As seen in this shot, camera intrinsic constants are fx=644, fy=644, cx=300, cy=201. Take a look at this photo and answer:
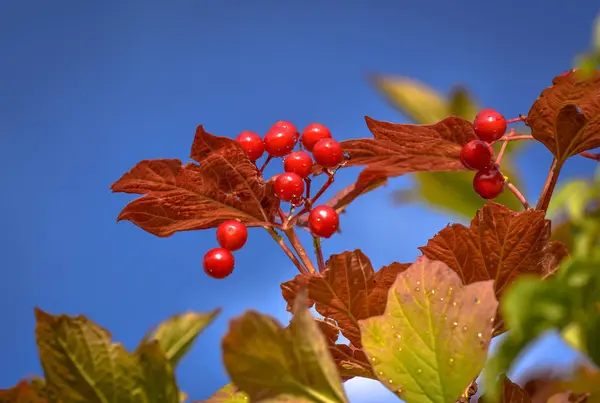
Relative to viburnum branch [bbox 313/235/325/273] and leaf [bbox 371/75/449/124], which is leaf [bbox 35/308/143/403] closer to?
viburnum branch [bbox 313/235/325/273]

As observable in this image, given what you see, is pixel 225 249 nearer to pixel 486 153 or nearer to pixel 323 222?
pixel 323 222

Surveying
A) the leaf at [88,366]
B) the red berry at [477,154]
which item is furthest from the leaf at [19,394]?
the red berry at [477,154]

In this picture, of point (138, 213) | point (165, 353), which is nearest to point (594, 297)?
point (165, 353)

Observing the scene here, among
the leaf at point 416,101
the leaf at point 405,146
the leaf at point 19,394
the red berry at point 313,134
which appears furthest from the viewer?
the leaf at point 416,101

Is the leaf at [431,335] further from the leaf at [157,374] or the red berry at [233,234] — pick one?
the red berry at [233,234]

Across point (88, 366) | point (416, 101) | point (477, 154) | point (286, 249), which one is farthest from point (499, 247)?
point (416, 101)

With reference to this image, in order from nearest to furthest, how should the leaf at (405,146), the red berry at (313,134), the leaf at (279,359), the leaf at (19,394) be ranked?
the leaf at (279,359) → the leaf at (19,394) → the leaf at (405,146) → the red berry at (313,134)

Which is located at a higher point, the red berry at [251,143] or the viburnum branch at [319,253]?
the red berry at [251,143]

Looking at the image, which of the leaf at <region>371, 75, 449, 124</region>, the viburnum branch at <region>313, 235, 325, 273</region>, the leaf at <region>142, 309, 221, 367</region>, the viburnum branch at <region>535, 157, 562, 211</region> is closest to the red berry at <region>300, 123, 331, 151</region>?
the viburnum branch at <region>313, 235, 325, 273</region>
